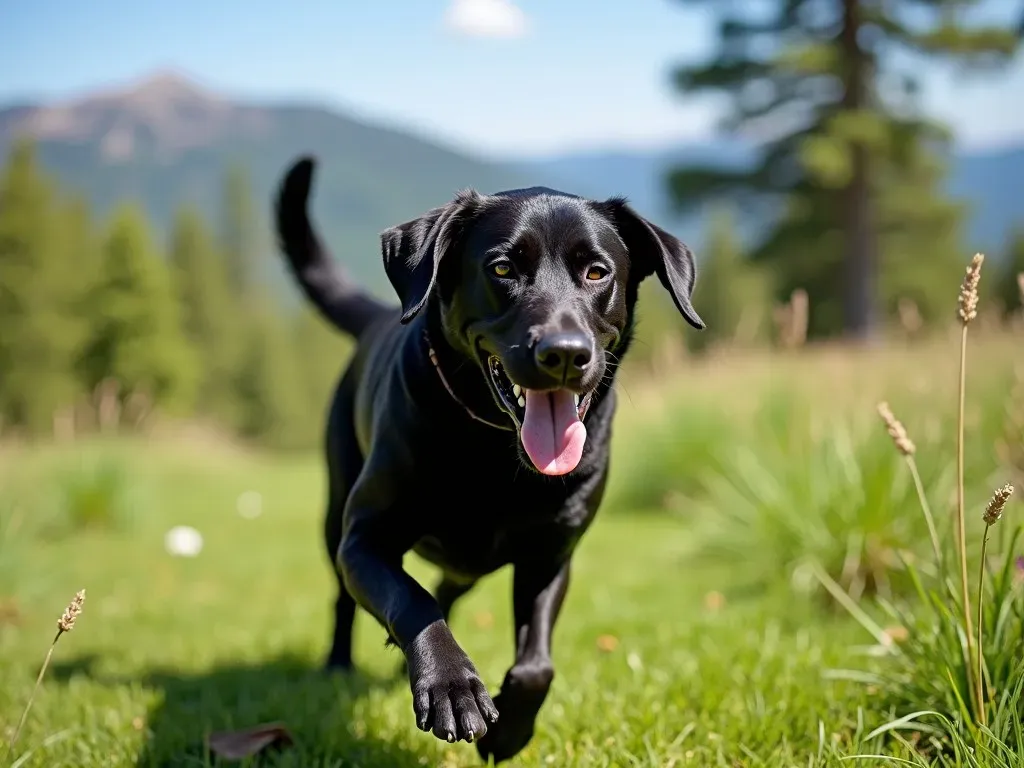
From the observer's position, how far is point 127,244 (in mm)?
32719

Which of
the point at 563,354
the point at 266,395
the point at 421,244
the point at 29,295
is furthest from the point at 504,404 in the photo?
the point at 266,395

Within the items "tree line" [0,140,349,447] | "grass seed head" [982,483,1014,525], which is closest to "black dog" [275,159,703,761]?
"grass seed head" [982,483,1014,525]

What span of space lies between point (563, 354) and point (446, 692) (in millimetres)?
778

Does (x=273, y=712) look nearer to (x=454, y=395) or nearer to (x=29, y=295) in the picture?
(x=454, y=395)

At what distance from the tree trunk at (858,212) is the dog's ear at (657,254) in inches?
737

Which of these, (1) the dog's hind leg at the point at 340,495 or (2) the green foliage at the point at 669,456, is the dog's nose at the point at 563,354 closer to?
(1) the dog's hind leg at the point at 340,495

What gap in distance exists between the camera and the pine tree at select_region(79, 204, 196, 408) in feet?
108

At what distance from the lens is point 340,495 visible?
137 inches

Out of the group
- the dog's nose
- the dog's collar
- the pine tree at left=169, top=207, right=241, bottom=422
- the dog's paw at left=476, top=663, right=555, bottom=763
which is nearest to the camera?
the dog's nose

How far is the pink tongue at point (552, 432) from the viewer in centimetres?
223

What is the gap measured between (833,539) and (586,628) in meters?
1.36

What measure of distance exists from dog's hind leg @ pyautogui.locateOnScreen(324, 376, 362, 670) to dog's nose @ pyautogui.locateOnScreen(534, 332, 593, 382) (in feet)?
4.91

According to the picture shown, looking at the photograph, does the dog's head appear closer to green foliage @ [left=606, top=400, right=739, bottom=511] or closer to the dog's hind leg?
the dog's hind leg

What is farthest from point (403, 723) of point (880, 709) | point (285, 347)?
point (285, 347)
